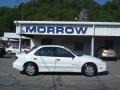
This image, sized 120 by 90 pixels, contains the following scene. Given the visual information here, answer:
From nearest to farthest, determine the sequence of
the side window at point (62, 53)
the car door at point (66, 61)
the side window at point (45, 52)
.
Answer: the car door at point (66, 61) → the side window at point (62, 53) → the side window at point (45, 52)

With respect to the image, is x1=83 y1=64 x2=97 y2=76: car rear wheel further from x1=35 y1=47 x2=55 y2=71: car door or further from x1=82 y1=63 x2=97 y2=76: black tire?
x1=35 y1=47 x2=55 y2=71: car door

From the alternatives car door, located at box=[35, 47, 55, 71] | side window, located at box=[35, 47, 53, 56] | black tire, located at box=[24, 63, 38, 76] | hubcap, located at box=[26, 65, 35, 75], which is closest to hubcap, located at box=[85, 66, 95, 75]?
car door, located at box=[35, 47, 55, 71]

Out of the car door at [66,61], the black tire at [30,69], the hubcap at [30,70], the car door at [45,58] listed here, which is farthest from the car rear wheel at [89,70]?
the hubcap at [30,70]

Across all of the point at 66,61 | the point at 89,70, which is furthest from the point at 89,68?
the point at 66,61

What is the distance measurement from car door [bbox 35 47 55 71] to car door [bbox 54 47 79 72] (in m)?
0.27

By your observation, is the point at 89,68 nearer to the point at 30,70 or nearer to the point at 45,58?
the point at 45,58

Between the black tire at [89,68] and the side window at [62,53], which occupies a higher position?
the side window at [62,53]

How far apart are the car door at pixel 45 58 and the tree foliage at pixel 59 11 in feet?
239

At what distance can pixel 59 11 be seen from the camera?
332 feet

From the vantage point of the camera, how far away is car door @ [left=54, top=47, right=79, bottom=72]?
1866 centimetres

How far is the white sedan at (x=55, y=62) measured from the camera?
18.7m

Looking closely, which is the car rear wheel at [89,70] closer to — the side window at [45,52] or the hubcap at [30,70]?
→ the side window at [45,52]

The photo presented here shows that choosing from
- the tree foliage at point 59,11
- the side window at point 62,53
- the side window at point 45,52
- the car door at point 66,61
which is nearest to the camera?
the car door at point 66,61

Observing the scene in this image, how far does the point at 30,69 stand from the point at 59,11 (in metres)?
83.1
